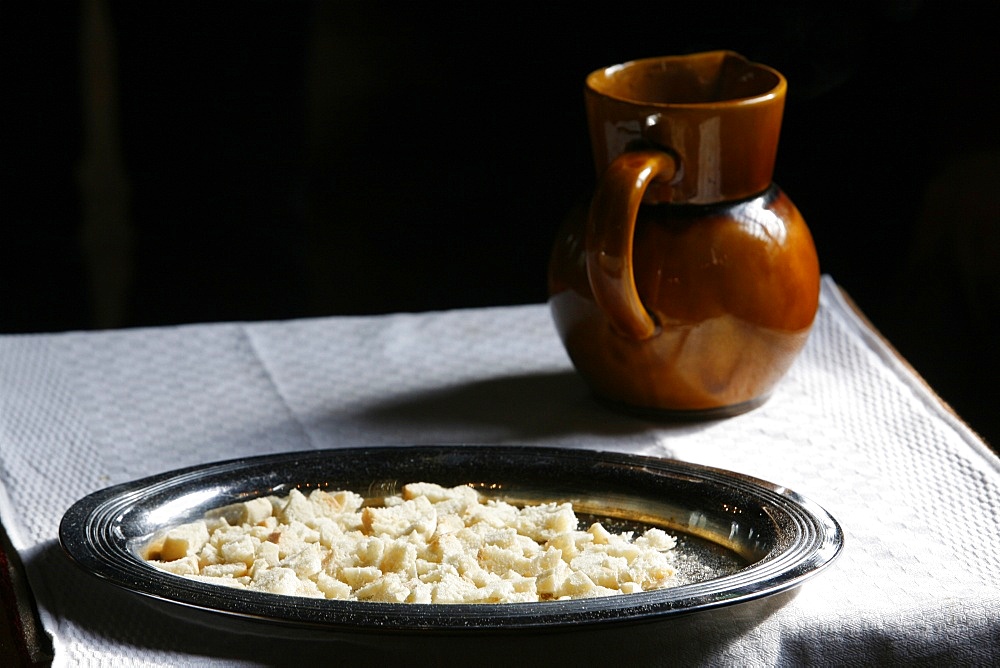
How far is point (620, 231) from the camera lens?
73 cm

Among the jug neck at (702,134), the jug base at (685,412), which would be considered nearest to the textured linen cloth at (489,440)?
the jug base at (685,412)

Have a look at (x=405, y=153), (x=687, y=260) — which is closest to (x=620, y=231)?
(x=687, y=260)

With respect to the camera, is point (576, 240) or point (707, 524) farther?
point (576, 240)

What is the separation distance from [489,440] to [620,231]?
156mm

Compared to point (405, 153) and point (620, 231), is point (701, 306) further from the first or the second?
point (405, 153)

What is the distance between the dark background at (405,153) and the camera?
4.15 ft

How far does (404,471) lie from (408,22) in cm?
73

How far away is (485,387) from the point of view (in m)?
0.88

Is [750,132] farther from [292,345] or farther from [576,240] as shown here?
[292,345]

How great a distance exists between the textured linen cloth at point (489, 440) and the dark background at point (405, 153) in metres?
0.38

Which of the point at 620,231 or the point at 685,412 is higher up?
the point at 620,231

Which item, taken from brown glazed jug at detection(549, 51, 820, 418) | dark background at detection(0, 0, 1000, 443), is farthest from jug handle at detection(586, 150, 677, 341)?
dark background at detection(0, 0, 1000, 443)

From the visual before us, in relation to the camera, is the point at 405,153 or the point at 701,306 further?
→ the point at 405,153

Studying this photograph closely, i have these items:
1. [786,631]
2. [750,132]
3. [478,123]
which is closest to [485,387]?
[750,132]
